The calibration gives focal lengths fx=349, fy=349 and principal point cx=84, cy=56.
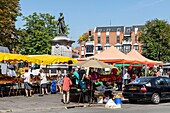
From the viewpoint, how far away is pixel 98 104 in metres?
17.7

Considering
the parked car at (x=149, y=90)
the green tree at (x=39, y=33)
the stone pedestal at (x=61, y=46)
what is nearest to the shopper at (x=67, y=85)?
the parked car at (x=149, y=90)

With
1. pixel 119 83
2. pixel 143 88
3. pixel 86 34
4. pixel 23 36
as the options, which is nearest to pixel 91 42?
pixel 86 34

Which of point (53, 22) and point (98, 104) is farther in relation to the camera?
point (53, 22)

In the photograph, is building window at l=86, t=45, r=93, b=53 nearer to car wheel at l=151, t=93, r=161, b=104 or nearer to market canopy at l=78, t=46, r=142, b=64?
market canopy at l=78, t=46, r=142, b=64

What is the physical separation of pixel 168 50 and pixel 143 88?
49.5m

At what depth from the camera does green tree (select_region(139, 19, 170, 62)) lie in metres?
65.5

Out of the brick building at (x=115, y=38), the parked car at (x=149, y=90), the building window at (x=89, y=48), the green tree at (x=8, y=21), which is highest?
the brick building at (x=115, y=38)

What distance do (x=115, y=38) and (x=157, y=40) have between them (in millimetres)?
40139

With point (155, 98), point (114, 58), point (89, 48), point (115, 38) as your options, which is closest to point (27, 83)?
point (155, 98)

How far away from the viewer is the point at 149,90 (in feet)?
59.6

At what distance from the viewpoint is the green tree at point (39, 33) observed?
202 feet

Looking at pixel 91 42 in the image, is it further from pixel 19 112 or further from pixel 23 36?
pixel 19 112

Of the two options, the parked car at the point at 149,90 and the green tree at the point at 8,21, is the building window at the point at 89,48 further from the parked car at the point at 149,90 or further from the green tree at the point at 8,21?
the parked car at the point at 149,90

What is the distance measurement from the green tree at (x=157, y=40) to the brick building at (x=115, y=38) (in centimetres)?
3517
